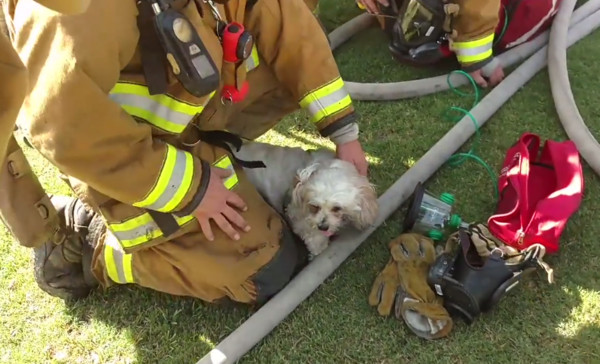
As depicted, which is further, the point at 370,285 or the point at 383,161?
the point at 383,161

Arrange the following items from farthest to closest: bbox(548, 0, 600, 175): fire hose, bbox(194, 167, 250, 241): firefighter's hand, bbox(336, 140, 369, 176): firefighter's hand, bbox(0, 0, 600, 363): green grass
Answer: bbox(548, 0, 600, 175): fire hose < bbox(336, 140, 369, 176): firefighter's hand < bbox(0, 0, 600, 363): green grass < bbox(194, 167, 250, 241): firefighter's hand

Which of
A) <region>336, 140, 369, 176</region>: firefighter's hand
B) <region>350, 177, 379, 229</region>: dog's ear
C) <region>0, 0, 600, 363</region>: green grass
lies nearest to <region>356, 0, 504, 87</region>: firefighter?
<region>0, 0, 600, 363</region>: green grass

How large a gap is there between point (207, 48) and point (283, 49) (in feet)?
1.74

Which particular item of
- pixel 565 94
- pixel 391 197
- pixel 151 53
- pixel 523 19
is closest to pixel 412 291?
pixel 391 197

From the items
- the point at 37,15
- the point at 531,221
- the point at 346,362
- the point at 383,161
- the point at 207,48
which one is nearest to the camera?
the point at 37,15

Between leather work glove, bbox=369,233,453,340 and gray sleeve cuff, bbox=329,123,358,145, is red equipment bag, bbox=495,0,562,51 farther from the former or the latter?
leather work glove, bbox=369,233,453,340

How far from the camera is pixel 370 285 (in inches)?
95.8

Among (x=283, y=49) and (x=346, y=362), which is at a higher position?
(x=283, y=49)

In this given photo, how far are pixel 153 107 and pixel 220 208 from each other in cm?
41

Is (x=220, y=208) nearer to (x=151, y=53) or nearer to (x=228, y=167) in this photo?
(x=228, y=167)

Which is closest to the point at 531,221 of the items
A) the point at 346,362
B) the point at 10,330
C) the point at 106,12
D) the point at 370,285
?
the point at 370,285

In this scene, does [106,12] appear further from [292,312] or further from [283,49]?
[292,312]

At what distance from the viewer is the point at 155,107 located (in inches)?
77.8

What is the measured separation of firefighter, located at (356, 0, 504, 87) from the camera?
3051 millimetres
